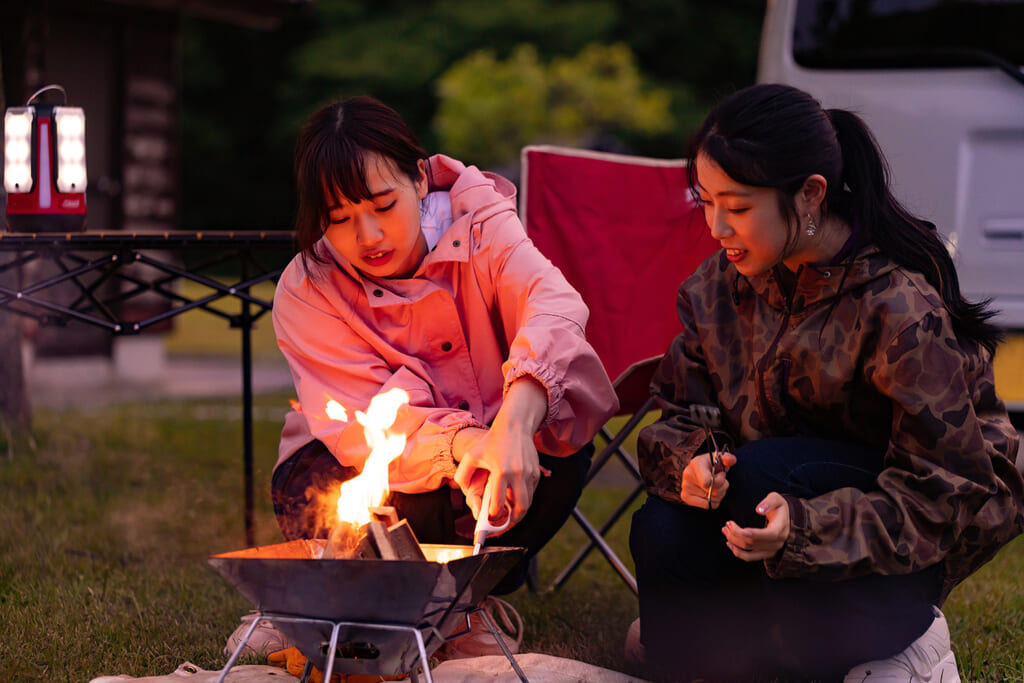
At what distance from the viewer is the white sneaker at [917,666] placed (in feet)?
6.56

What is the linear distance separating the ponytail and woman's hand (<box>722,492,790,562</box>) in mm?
490

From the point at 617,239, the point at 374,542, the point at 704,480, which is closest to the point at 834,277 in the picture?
the point at 704,480

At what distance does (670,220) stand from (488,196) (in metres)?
0.79

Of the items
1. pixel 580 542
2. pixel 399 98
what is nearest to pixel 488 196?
pixel 580 542

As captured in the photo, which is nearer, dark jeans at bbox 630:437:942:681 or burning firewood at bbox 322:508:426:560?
burning firewood at bbox 322:508:426:560

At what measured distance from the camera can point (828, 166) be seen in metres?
1.95

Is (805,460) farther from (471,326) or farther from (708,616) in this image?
(471,326)

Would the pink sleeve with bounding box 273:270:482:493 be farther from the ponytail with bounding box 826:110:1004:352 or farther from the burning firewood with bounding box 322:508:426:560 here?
the ponytail with bounding box 826:110:1004:352

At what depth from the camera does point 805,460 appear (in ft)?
6.61

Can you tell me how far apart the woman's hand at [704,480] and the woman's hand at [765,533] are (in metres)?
0.16

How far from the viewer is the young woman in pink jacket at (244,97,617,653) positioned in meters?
2.09

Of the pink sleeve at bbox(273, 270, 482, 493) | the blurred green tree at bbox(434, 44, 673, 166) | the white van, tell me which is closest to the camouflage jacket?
the pink sleeve at bbox(273, 270, 482, 493)

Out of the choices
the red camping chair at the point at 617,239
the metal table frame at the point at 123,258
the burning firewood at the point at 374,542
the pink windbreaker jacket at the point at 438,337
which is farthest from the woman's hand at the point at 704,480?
the metal table frame at the point at 123,258

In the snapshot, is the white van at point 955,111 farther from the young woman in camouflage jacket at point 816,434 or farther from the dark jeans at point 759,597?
the dark jeans at point 759,597
